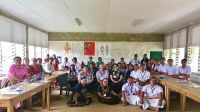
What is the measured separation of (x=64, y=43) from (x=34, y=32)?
259 centimetres

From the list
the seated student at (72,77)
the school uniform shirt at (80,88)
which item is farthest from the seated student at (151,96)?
the seated student at (72,77)

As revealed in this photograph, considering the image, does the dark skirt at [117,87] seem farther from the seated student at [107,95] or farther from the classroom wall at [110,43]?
the classroom wall at [110,43]

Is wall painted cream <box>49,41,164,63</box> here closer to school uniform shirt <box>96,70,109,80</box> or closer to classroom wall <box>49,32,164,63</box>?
classroom wall <box>49,32,164,63</box>

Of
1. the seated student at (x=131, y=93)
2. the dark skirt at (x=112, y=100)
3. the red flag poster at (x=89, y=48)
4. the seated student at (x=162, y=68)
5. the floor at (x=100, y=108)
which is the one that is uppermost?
the red flag poster at (x=89, y=48)

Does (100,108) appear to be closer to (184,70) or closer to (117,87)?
(117,87)

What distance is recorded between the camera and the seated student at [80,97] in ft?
21.7

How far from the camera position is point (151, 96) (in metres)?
6.35

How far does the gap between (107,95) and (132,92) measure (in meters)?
0.80

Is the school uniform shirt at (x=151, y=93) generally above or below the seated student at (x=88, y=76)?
below

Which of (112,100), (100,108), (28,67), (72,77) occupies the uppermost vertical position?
(28,67)

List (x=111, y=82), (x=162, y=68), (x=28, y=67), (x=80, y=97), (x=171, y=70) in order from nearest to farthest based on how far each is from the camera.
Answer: (x=28, y=67), (x=80, y=97), (x=111, y=82), (x=171, y=70), (x=162, y=68)

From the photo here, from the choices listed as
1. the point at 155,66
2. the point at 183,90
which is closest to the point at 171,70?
the point at 155,66

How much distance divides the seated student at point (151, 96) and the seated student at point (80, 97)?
1.67 meters

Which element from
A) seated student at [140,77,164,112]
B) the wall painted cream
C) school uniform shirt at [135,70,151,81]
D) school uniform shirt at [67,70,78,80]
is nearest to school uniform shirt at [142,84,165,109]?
seated student at [140,77,164,112]
